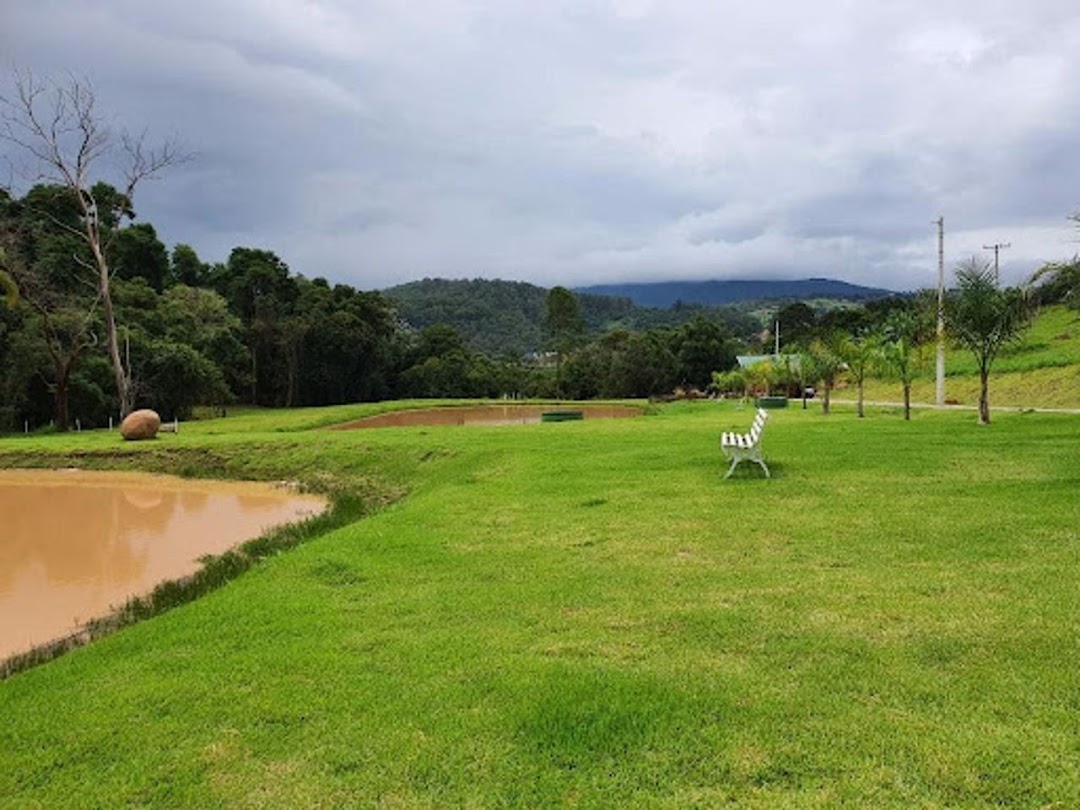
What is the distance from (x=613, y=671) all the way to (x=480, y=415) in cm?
3661

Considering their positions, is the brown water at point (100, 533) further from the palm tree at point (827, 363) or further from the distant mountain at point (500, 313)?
the distant mountain at point (500, 313)

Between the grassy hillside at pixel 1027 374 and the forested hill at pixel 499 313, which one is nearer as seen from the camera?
the grassy hillside at pixel 1027 374

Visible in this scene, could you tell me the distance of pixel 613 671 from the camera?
514 centimetres

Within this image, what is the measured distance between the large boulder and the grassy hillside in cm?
2531

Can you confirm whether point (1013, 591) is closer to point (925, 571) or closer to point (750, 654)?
point (925, 571)

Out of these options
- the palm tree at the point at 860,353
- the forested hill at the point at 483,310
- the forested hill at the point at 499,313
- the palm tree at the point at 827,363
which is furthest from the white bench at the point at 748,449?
the forested hill at the point at 483,310

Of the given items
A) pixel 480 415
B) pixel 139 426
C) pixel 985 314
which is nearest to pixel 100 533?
pixel 139 426

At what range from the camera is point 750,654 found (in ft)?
17.5

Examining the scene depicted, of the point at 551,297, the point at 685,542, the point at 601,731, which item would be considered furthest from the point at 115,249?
the point at 601,731

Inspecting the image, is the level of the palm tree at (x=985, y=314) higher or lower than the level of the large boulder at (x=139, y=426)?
higher

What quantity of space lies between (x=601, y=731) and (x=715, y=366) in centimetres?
6379

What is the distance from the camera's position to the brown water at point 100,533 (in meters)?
9.26

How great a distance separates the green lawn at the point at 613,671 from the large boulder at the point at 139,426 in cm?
1645

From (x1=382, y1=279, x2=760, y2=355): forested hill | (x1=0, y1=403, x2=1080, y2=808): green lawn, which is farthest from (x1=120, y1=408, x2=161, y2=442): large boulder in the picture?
(x1=382, y1=279, x2=760, y2=355): forested hill
